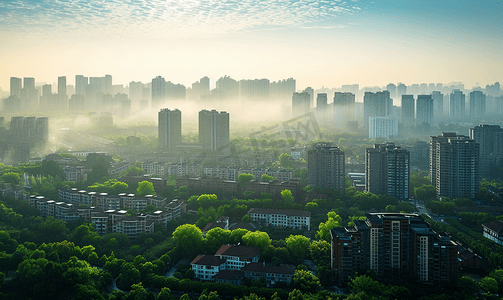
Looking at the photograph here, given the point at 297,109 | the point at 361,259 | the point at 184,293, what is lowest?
the point at 184,293

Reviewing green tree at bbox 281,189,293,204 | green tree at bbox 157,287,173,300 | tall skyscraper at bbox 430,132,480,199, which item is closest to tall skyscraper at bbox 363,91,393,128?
Result: tall skyscraper at bbox 430,132,480,199

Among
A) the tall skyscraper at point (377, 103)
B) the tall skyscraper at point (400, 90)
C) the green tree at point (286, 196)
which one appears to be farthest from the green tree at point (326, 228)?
the tall skyscraper at point (400, 90)

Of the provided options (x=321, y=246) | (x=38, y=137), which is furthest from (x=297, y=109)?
(x=321, y=246)

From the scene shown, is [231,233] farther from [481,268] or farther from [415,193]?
[415,193]

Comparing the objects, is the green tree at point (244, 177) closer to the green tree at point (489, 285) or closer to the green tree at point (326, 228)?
the green tree at point (326, 228)

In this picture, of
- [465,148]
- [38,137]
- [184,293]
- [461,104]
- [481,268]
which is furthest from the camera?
[461,104]

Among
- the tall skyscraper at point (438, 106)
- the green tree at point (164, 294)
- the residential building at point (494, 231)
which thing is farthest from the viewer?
the tall skyscraper at point (438, 106)

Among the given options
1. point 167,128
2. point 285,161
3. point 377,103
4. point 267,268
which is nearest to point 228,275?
point 267,268
